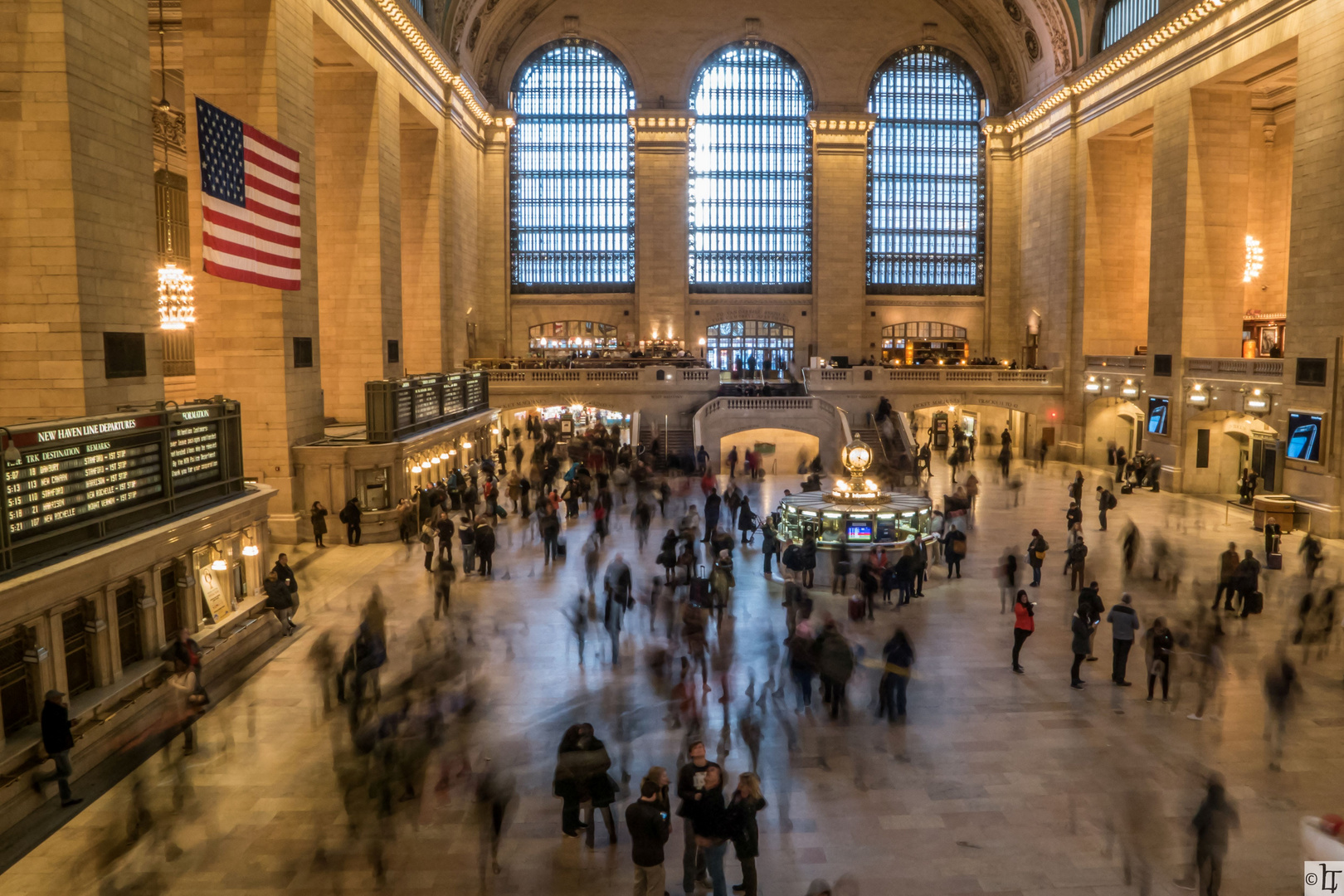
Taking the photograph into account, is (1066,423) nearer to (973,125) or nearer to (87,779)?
(973,125)

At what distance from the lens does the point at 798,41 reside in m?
42.8

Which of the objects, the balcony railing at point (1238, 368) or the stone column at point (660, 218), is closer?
the balcony railing at point (1238, 368)

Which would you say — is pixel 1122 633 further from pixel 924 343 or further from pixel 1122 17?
pixel 924 343

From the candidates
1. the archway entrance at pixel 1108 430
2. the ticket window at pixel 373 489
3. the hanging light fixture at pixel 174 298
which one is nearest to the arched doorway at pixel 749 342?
the archway entrance at pixel 1108 430

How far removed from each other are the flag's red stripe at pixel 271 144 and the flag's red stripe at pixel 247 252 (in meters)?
1.84

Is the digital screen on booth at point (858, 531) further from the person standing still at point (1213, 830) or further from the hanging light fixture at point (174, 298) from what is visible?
the hanging light fixture at point (174, 298)

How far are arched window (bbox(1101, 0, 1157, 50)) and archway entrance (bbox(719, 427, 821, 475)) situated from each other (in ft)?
53.8

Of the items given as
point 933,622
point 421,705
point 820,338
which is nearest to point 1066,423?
point 820,338

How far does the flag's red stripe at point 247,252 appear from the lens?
1612cm

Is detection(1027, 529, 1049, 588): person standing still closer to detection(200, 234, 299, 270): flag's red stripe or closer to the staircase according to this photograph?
detection(200, 234, 299, 270): flag's red stripe

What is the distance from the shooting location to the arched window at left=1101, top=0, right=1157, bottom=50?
30.5 metres

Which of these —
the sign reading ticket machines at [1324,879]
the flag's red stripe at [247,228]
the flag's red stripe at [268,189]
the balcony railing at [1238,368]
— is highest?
the flag's red stripe at [268,189]

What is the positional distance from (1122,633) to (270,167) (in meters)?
15.8

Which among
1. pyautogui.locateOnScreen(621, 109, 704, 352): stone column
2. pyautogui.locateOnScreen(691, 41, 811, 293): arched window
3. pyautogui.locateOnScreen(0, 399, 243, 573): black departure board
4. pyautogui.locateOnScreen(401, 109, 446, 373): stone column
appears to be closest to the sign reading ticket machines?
pyautogui.locateOnScreen(0, 399, 243, 573): black departure board
